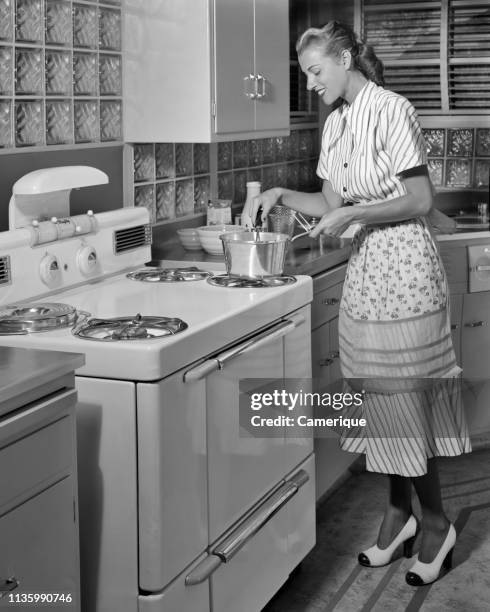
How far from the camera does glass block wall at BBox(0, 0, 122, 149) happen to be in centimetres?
263

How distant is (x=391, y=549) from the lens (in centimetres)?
311

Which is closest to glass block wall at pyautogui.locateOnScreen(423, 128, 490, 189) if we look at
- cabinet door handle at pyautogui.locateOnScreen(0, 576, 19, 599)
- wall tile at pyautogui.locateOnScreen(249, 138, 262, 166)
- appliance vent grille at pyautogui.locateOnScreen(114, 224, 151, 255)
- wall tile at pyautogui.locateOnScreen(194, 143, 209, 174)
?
wall tile at pyautogui.locateOnScreen(249, 138, 262, 166)

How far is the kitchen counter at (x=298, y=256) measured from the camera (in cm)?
308

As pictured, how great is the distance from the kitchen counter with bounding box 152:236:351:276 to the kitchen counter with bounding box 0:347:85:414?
1233mm

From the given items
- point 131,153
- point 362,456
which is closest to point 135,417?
point 131,153

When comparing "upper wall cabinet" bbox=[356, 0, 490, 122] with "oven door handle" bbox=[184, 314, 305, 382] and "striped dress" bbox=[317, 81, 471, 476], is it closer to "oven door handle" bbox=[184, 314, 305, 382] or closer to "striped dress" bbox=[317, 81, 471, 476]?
"striped dress" bbox=[317, 81, 471, 476]

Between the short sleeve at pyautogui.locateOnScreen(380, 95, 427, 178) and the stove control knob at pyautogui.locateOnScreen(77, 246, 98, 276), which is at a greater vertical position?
the short sleeve at pyautogui.locateOnScreen(380, 95, 427, 178)

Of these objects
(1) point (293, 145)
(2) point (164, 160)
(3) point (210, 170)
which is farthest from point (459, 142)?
(2) point (164, 160)

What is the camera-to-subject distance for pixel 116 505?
2.06 meters

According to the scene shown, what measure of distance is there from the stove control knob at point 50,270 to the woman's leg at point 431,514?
1.26 metres

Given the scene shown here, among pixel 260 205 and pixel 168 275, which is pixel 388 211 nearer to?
pixel 260 205

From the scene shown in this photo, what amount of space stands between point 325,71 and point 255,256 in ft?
2.00

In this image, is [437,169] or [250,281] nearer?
[250,281]

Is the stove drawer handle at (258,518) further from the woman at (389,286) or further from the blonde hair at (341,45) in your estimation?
the blonde hair at (341,45)
